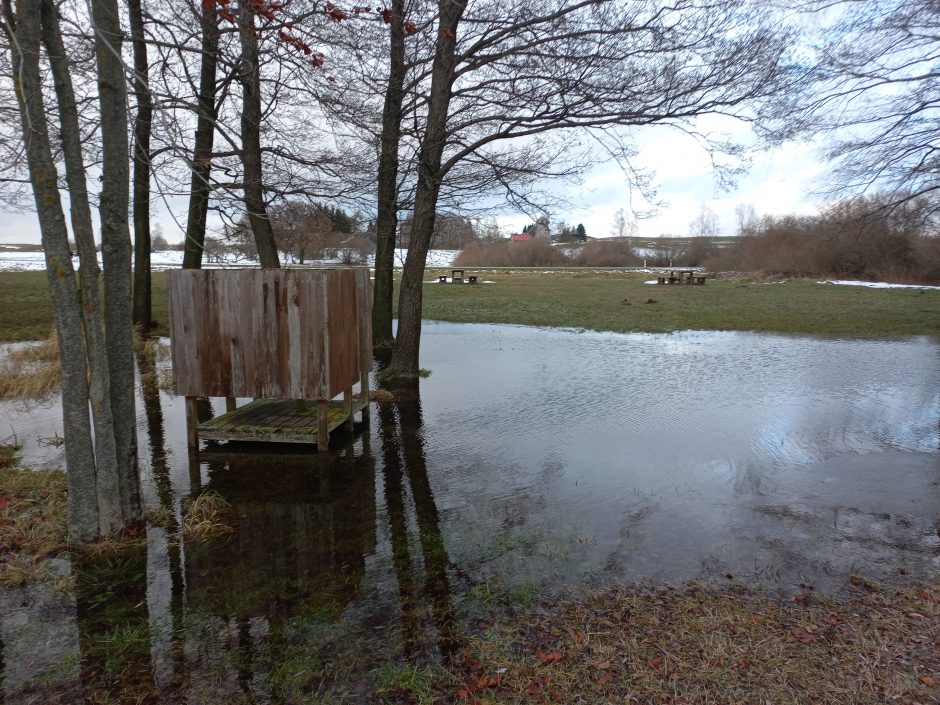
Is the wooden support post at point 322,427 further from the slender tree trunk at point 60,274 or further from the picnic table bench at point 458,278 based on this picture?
the picnic table bench at point 458,278

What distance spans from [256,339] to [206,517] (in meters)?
2.03

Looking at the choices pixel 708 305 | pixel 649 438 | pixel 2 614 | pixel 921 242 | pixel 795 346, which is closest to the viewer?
pixel 2 614

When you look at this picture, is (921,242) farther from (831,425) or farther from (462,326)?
(831,425)

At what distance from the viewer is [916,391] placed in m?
9.38

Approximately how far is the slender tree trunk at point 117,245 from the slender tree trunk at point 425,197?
555 cm

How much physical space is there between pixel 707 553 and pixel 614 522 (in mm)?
737

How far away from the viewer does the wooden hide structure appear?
243 inches

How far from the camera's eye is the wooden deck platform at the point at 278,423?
21.0 ft

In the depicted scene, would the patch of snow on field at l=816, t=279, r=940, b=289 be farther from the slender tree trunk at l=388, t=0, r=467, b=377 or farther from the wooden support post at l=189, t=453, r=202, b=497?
the wooden support post at l=189, t=453, r=202, b=497

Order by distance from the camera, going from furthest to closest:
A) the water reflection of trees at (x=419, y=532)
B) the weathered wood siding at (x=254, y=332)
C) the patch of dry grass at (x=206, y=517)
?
the weathered wood siding at (x=254, y=332) < the patch of dry grass at (x=206, y=517) < the water reflection of trees at (x=419, y=532)

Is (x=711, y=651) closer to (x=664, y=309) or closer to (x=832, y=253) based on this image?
(x=664, y=309)

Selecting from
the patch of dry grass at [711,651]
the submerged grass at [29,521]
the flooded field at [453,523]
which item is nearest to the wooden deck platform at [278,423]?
the flooded field at [453,523]

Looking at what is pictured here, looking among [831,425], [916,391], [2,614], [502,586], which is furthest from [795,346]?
[2,614]

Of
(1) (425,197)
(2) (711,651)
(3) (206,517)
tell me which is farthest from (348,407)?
(2) (711,651)
